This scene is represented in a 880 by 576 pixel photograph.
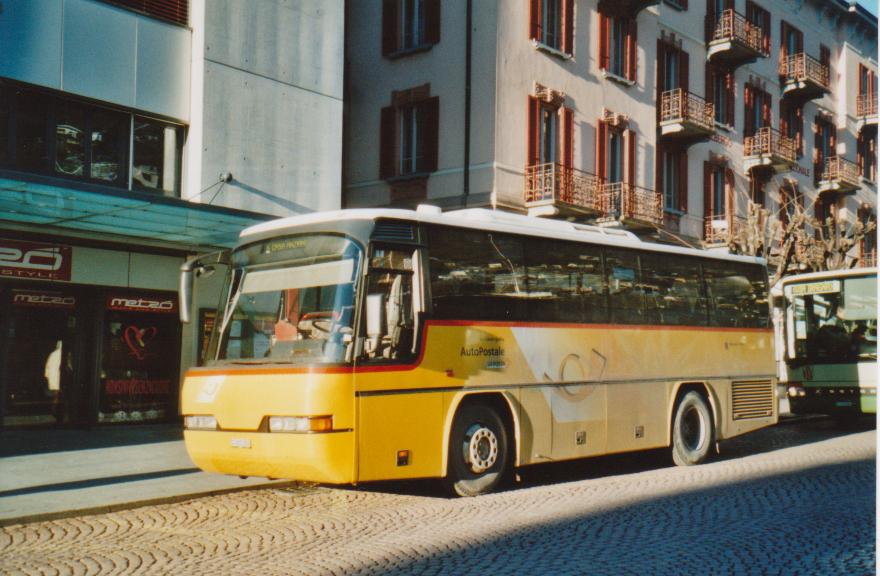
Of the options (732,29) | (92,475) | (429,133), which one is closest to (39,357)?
(92,475)

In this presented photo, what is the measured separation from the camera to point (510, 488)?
11281 mm

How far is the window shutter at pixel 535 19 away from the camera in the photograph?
2348cm

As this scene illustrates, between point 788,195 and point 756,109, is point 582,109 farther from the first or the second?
point 788,195

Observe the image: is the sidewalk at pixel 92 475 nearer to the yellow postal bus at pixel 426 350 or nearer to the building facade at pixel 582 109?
the yellow postal bus at pixel 426 350

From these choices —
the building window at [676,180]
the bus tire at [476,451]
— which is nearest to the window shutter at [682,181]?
the building window at [676,180]

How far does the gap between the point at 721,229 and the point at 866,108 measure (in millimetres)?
14909

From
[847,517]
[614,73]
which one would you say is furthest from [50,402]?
[614,73]

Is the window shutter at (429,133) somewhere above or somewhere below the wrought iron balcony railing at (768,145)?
below

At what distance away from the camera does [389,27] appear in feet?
82.2

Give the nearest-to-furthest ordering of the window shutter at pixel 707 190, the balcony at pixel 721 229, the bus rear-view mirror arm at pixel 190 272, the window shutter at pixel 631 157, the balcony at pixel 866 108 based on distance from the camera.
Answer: the bus rear-view mirror arm at pixel 190 272 → the window shutter at pixel 631 157 → the balcony at pixel 721 229 → the window shutter at pixel 707 190 → the balcony at pixel 866 108

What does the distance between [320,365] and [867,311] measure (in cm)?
1382

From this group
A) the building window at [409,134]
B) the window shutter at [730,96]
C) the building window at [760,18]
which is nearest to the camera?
the building window at [409,134]

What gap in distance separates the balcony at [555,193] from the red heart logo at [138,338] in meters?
9.39

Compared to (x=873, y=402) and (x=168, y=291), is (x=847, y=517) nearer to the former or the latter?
(x=873, y=402)
